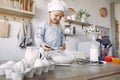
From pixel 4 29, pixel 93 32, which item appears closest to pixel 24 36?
pixel 4 29

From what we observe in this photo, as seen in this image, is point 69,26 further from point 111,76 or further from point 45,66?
point 45,66

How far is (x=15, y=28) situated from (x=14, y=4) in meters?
0.43

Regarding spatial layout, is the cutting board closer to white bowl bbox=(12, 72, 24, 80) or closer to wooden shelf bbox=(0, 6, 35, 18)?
wooden shelf bbox=(0, 6, 35, 18)

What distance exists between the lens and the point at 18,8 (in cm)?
271

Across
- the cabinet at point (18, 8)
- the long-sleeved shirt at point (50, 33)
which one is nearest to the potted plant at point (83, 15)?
the cabinet at point (18, 8)

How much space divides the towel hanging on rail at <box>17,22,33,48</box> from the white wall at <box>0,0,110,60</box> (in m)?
0.11

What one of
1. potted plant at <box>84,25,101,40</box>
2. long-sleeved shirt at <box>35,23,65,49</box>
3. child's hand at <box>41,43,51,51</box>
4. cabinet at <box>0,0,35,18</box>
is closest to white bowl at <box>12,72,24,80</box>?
child's hand at <box>41,43,51,51</box>

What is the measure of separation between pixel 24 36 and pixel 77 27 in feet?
5.15

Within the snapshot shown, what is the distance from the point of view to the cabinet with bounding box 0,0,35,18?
257 centimetres

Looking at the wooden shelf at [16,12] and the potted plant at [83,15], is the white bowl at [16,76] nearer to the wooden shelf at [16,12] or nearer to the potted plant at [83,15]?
the wooden shelf at [16,12]

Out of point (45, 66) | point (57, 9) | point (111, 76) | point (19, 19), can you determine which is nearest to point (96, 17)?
point (19, 19)

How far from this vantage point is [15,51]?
277 cm

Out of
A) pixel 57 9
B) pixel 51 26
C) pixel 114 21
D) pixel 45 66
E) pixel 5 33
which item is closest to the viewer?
pixel 45 66

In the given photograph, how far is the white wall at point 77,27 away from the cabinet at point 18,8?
0.68 feet
